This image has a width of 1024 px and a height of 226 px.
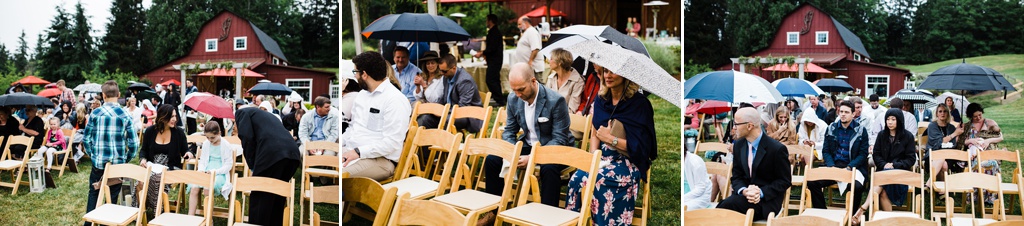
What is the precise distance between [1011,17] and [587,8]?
6.45 m

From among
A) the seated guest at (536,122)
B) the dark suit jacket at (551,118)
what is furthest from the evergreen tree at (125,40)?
the dark suit jacket at (551,118)

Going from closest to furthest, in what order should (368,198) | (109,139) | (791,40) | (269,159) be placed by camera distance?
(368,198) < (269,159) < (109,139) < (791,40)

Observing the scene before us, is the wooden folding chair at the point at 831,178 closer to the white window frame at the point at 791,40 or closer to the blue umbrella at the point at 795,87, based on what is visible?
the blue umbrella at the point at 795,87

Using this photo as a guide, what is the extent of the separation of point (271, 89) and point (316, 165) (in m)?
0.47

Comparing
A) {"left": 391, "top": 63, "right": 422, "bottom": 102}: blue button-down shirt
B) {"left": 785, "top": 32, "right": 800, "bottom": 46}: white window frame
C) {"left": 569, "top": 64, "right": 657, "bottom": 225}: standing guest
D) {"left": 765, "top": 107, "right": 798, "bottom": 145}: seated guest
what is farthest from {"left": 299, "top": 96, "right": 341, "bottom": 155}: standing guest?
{"left": 785, "top": 32, "right": 800, "bottom": 46}: white window frame

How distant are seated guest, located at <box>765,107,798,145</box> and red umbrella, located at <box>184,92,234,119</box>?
311 cm

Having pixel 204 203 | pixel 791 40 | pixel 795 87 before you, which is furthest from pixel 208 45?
pixel 795 87

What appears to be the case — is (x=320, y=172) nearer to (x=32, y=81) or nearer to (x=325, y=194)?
(x=325, y=194)

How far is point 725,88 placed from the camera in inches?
160

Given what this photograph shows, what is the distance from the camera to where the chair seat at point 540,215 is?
3418mm

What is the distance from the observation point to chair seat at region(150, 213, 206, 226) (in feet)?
13.0

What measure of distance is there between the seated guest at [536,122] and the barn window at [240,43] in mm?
1405

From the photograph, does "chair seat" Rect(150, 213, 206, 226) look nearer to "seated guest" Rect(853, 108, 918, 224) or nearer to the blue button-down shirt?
the blue button-down shirt

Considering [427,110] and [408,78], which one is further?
[408,78]
